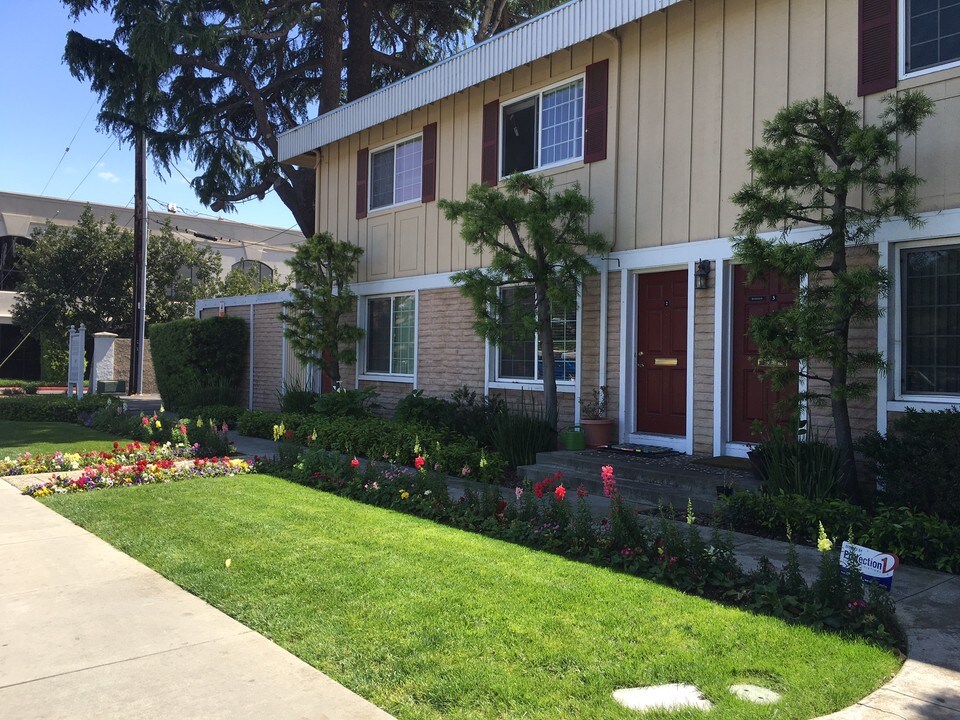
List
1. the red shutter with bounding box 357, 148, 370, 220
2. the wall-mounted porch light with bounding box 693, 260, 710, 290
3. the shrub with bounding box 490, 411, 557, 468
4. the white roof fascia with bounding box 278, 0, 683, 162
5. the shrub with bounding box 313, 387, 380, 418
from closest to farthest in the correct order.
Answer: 1. the wall-mounted porch light with bounding box 693, 260, 710, 290
2. the shrub with bounding box 490, 411, 557, 468
3. the white roof fascia with bounding box 278, 0, 683, 162
4. the shrub with bounding box 313, 387, 380, 418
5. the red shutter with bounding box 357, 148, 370, 220

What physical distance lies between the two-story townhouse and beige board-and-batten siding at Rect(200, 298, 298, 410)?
3524 mm

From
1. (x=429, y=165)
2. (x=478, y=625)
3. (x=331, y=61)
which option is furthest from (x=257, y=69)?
(x=478, y=625)

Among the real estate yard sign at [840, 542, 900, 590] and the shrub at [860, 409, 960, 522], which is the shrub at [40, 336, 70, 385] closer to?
the shrub at [860, 409, 960, 522]

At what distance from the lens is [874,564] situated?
4445 mm

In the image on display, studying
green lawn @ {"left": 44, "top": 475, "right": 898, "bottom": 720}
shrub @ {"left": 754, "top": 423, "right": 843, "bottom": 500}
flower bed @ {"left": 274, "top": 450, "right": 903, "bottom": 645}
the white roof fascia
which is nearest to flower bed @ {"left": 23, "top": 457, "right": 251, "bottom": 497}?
flower bed @ {"left": 274, "top": 450, "right": 903, "bottom": 645}

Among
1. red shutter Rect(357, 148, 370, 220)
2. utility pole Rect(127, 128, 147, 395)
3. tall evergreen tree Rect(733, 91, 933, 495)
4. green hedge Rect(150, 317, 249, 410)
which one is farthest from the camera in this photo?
utility pole Rect(127, 128, 147, 395)

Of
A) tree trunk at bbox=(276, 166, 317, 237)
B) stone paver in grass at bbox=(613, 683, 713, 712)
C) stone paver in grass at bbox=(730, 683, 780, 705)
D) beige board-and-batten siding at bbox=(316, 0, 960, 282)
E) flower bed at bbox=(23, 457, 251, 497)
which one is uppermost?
tree trunk at bbox=(276, 166, 317, 237)

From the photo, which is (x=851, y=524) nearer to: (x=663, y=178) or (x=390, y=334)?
(x=663, y=178)

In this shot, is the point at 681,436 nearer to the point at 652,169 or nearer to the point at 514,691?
the point at 652,169

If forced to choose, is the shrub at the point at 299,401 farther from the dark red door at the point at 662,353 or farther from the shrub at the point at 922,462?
the shrub at the point at 922,462

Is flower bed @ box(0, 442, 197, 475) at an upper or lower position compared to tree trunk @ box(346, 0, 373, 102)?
lower

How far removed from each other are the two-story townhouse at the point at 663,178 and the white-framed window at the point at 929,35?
2 centimetres

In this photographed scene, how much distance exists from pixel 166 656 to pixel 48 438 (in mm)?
10954

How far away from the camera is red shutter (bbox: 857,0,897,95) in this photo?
749 cm
